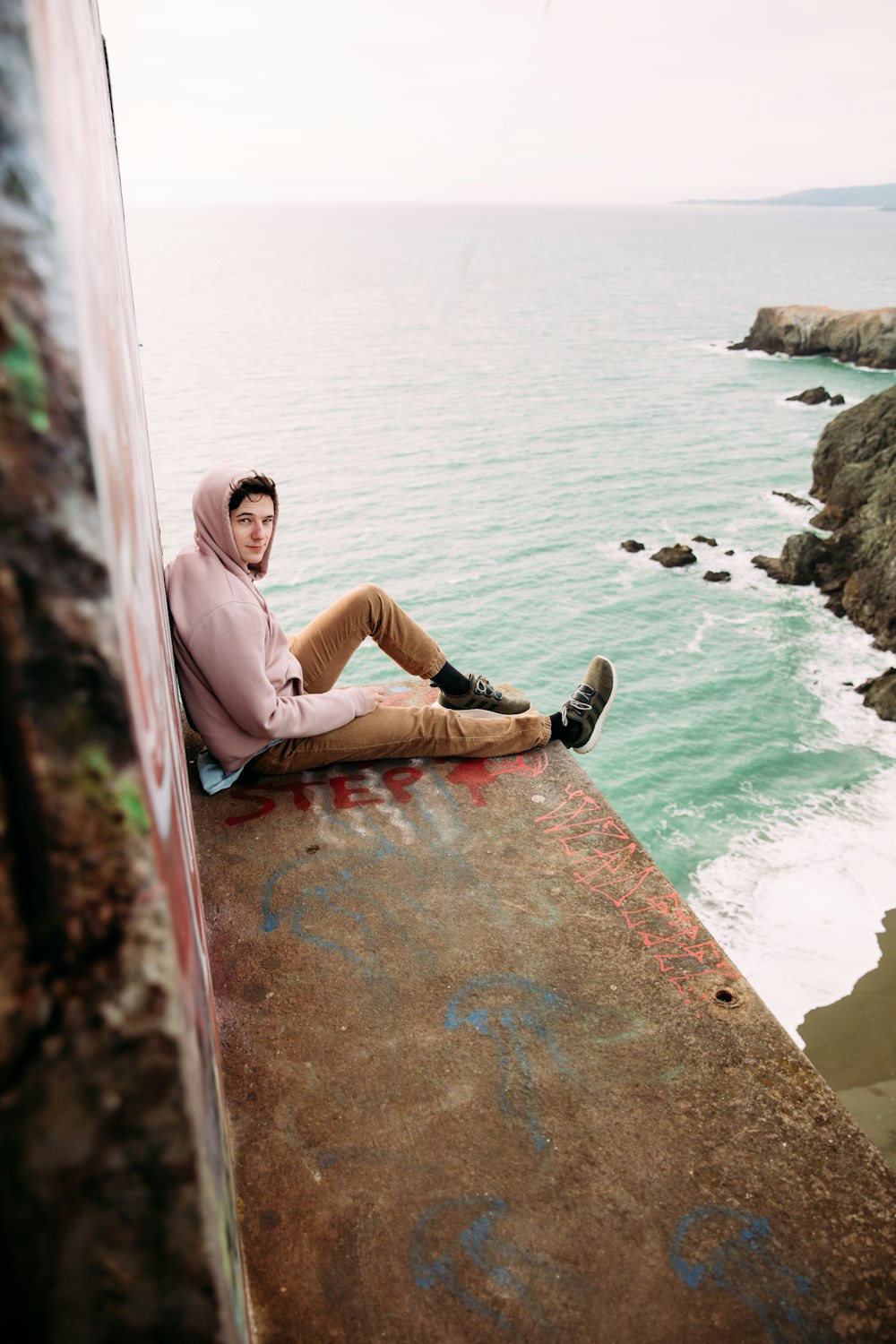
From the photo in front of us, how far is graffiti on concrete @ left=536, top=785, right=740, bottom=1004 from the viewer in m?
3.23

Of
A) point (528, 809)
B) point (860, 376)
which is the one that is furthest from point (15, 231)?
point (860, 376)

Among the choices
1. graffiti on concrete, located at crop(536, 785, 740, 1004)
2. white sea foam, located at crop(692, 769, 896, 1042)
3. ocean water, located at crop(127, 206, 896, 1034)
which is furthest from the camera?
ocean water, located at crop(127, 206, 896, 1034)

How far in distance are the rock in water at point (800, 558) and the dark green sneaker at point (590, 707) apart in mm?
21852

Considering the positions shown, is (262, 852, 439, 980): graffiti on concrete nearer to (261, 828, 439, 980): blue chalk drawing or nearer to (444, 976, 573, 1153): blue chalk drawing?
(261, 828, 439, 980): blue chalk drawing

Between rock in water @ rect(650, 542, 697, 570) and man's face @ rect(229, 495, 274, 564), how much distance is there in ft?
82.0

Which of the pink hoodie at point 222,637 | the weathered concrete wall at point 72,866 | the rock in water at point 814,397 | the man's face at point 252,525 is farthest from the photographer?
the rock in water at point 814,397

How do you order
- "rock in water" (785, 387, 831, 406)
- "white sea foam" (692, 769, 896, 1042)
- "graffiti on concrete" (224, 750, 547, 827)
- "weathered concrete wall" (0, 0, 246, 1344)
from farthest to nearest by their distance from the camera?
"rock in water" (785, 387, 831, 406), "white sea foam" (692, 769, 896, 1042), "graffiti on concrete" (224, 750, 547, 827), "weathered concrete wall" (0, 0, 246, 1344)

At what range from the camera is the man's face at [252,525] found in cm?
364

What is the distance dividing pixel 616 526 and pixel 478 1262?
3029cm

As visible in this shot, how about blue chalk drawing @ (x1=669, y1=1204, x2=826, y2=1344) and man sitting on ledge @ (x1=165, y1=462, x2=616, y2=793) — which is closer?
blue chalk drawing @ (x1=669, y1=1204, x2=826, y2=1344)

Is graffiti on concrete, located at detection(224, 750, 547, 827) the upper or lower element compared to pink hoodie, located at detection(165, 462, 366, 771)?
lower

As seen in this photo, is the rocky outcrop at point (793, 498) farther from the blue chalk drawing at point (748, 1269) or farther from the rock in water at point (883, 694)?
the blue chalk drawing at point (748, 1269)

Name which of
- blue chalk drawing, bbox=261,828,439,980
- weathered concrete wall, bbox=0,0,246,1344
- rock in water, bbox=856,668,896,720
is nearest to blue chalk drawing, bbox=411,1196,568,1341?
blue chalk drawing, bbox=261,828,439,980

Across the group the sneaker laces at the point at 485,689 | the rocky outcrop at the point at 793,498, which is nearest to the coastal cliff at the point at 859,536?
the rocky outcrop at the point at 793,498
